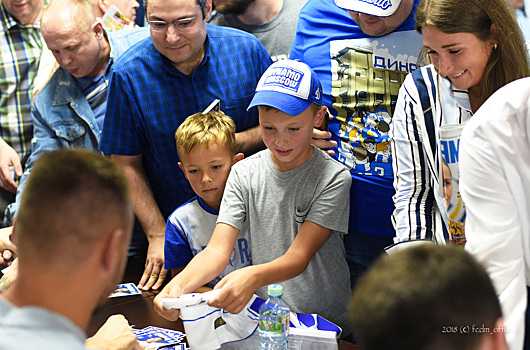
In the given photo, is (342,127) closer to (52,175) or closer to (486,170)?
(486,170)

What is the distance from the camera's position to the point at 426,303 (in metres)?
0.96

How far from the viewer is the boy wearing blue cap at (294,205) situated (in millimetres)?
2086

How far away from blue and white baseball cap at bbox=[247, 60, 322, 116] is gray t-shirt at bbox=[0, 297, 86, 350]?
1.24 m

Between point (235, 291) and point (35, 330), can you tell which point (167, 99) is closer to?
point (235, 291)

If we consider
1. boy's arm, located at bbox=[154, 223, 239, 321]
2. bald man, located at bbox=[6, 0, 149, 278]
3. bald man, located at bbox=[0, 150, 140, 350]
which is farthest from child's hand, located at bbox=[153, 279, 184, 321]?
bald man, located at bbox=[6, 0, 149, 278]

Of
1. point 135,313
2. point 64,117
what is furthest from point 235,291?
point 64,117

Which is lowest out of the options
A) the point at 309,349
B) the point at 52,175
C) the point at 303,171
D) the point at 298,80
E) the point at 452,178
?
the point at 309,349

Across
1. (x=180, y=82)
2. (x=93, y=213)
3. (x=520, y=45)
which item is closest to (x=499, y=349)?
(x=93, y=213)

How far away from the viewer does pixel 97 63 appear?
303 centimetres

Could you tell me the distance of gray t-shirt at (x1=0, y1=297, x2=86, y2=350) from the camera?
923mm

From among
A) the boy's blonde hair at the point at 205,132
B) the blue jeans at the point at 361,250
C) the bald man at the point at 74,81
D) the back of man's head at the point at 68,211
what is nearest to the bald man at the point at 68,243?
the back of man's head at the point at 68,211

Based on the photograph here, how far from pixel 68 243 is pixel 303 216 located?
117cm

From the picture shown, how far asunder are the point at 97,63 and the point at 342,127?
142 cm

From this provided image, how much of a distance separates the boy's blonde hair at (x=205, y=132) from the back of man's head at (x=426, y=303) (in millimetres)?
1360
